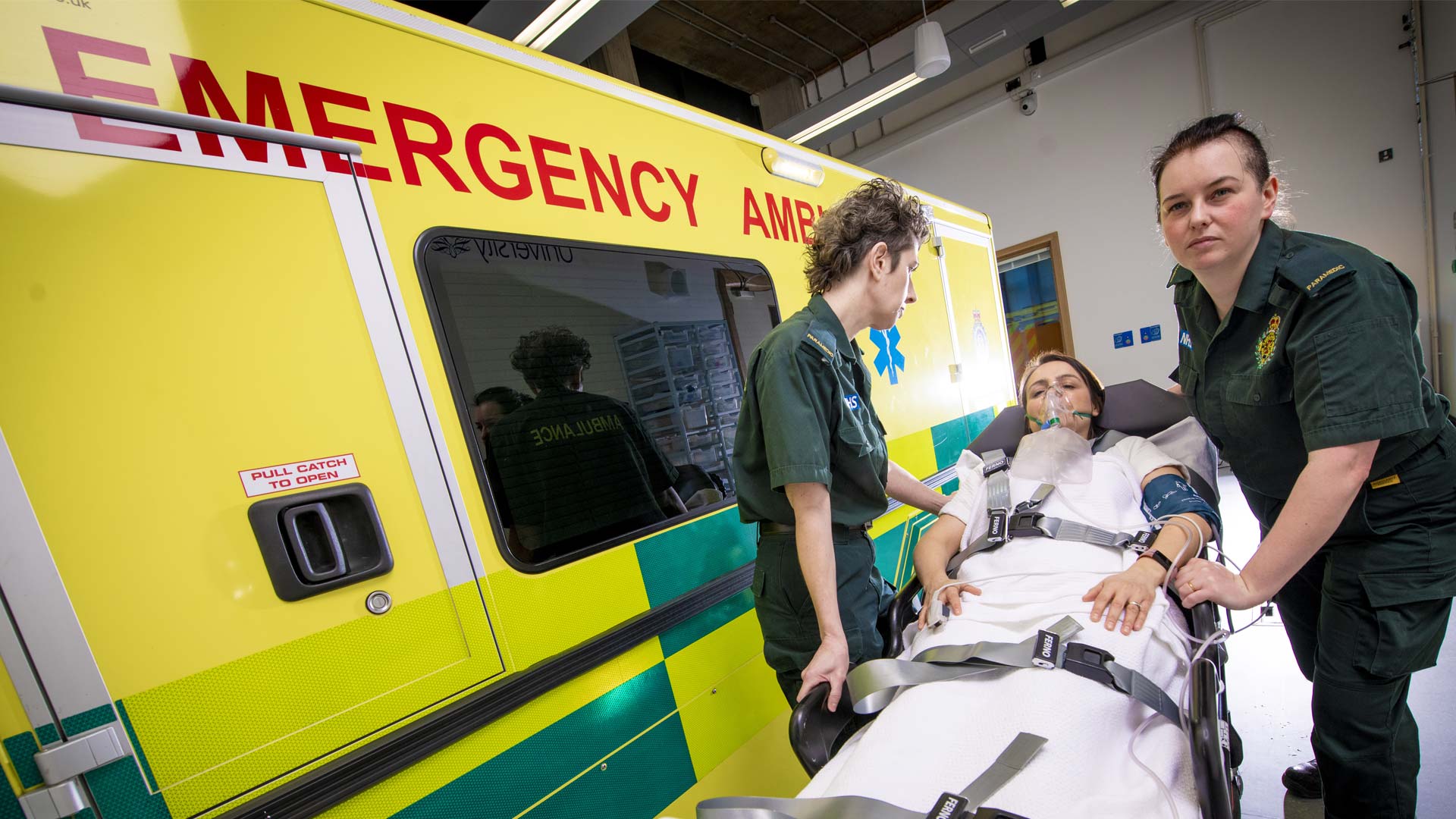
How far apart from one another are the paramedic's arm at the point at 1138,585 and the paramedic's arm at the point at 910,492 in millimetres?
648

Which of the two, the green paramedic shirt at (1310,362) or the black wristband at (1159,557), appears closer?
the green paramedic shirt at (1310,362)

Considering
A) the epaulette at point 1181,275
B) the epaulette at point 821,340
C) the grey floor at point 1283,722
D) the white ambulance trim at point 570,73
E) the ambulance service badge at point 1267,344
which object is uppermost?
the white ambulance trim at point 570,73

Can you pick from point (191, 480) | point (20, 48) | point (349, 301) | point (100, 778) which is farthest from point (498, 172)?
point (100, 778)

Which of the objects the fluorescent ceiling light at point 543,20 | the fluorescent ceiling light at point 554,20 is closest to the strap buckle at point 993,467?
the fluorescent ceiling light at point 554,20

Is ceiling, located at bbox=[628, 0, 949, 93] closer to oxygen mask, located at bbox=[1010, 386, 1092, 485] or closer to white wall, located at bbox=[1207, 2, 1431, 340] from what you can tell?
white wall, located at bbox=[1207, 2, 1431, 340]

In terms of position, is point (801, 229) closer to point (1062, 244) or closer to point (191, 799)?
point (191, 799)

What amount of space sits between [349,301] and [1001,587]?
1.78m

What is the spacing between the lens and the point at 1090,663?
1171mm

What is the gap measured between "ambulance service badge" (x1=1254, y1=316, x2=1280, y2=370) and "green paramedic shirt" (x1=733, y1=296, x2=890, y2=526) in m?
0.94

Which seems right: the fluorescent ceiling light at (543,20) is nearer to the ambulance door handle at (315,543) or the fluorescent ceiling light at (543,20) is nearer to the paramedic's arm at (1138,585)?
the ambulance door handle at (315,543)

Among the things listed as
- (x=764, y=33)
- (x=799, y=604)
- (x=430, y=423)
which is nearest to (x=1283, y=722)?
(x=799, y=604)

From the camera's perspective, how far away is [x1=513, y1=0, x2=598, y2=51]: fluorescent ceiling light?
11.3 feet

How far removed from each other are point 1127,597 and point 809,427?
864 mm

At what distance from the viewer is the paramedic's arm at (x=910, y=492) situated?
202 cm
